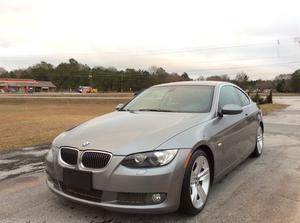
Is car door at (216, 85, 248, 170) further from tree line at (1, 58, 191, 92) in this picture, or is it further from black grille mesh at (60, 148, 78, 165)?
tree line at (1, 58, 191, 92)

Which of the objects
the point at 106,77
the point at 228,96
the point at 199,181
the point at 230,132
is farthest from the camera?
the point at 106,77

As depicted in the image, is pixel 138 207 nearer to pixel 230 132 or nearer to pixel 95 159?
pixel 95 159

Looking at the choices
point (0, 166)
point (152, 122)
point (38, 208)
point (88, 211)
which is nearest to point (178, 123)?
point (152, 122)

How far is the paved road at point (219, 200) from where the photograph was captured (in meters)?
3.95

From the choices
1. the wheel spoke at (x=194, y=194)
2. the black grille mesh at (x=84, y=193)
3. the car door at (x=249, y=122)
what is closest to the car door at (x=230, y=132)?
the car door at (x=249, y=122)

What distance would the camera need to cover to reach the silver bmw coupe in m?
3.56

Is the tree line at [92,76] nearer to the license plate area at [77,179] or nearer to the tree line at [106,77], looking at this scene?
the tree line at [106,77]

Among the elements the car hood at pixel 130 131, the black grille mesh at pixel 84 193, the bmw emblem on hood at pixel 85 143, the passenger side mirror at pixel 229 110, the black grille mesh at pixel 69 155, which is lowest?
the black grille mesh at pixel 84 193

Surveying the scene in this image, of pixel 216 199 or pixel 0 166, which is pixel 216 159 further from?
pixel 0 166

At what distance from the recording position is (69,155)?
3891mm

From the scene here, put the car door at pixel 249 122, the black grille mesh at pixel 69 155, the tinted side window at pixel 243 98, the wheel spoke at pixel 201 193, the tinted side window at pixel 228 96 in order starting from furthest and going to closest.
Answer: the tinted side window at pixel 243 98, the car door at pixel 249 122, the tinted side window at pixel 228 96, the wheel spoke at pixel 201 193, the black grille mesh at pixel 69 155

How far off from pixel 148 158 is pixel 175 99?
6.41 ft

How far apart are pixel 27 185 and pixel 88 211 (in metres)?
1.50

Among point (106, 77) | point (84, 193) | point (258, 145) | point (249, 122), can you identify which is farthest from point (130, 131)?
point (106, 77)
